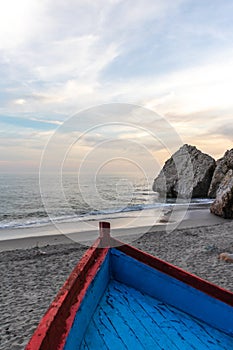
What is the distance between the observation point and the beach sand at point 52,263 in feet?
14.9

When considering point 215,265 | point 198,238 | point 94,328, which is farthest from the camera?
point 198,238

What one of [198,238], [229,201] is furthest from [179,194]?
[198,238]

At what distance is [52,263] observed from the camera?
7.45m

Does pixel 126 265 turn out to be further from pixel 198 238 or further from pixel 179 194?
pixel 179 194

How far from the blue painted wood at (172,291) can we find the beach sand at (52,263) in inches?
71.3

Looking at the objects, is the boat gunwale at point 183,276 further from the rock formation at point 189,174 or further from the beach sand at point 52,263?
the rock formation at point 189,174

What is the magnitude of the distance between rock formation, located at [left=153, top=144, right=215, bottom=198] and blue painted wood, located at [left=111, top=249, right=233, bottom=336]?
24850 millimetres

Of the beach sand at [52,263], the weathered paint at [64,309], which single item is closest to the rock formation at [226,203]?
the beach sand at [52,263]

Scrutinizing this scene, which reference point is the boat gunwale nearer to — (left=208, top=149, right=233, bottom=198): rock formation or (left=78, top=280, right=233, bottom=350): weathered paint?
(left=78, top=280, right=233, bottom=350): weathered paint

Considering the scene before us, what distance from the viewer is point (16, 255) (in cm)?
824

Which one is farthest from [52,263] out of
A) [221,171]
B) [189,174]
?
[189,174]

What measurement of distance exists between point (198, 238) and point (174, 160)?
28.2 meters

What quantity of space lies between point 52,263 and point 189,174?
82.7 feet

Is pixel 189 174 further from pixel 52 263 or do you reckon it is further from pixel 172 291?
pixel 172 291
